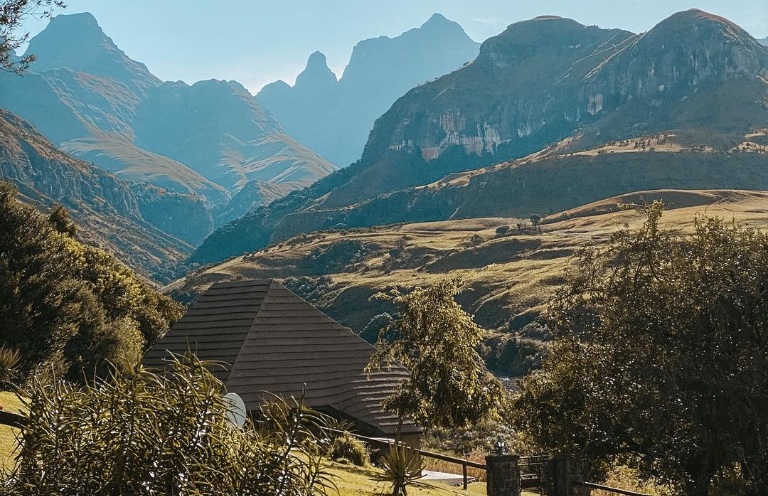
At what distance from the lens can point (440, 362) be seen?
1975 centimetres

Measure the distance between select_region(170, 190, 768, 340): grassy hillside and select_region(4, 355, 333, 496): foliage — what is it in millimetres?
102453

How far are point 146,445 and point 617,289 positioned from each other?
17.3 m

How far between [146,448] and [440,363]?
13918mm

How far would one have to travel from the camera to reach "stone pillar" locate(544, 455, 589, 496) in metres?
19.2

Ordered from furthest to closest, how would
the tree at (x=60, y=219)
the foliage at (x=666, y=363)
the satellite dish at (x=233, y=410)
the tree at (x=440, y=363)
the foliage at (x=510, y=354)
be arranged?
1. the foliage at (x=510, y=354)
2. the tree at (x=60, y=219)
3. the tree at (x=440, y=363)
4. the foliage at (x=666, y=363)
5. the satellite dish at (x=233, y=410)

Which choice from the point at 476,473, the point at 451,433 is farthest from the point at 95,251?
the point at 476,473

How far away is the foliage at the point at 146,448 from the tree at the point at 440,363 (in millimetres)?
13059

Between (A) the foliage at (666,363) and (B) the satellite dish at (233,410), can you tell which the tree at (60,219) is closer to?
(A) the foliage at (666,363)

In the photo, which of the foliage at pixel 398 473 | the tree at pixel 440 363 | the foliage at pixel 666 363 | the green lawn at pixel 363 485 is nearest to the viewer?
the foliage at pixel 398 473

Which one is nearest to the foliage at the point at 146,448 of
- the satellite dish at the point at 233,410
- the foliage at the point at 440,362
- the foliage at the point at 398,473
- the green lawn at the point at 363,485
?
the satellite dish at the point at 233,410

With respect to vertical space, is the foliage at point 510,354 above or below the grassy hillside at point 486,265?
below

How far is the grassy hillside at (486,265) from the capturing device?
121750 mm

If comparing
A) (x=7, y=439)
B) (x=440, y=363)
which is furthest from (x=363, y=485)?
(x=7, y=439)

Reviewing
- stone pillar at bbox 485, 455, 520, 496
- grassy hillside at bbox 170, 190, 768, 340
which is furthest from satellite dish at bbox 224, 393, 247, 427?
grassy hillside at bbox 170, 190, 768, 340
